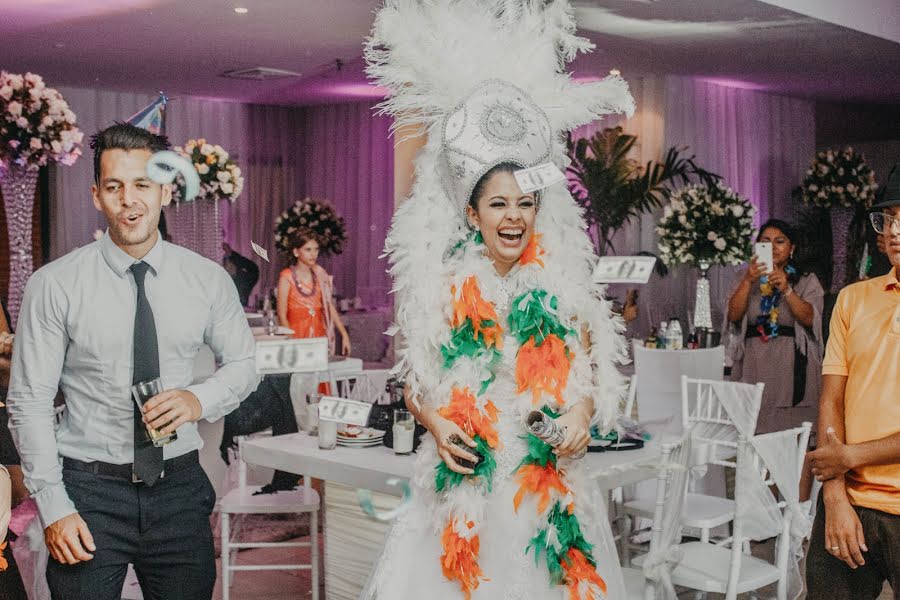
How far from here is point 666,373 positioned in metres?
4.44

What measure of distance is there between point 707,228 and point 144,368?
3.94 metres

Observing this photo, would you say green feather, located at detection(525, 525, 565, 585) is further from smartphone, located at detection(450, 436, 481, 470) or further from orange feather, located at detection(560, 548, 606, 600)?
smartphone, located at detection(450, 436, 481, 470)

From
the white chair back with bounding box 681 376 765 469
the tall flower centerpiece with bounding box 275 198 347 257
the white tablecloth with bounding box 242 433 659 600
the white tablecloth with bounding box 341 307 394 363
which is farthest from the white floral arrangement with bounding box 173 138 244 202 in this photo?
the white tablecloth with bounding box 341 307 394 363

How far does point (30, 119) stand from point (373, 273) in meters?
6.60

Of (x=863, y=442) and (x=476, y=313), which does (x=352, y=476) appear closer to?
(x=476, y=313)

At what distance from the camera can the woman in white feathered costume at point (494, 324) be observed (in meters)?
1.97

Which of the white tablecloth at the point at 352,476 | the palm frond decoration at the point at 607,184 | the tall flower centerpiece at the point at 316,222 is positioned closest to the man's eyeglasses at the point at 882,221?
the white tablecloth at the point at 352,476

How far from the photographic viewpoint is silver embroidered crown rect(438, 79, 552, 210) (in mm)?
1967

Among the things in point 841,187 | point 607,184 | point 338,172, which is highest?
point 338,172

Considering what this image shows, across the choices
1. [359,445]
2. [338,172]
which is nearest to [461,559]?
[359,445]

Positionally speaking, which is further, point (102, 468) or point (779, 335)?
point (779, 335)

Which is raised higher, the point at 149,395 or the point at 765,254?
the point at 765,254

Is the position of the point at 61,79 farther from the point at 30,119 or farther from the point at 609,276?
the point at 609,276

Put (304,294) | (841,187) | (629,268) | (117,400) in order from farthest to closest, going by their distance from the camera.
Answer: (841,187), (304,294), (629,268), (117,400)
